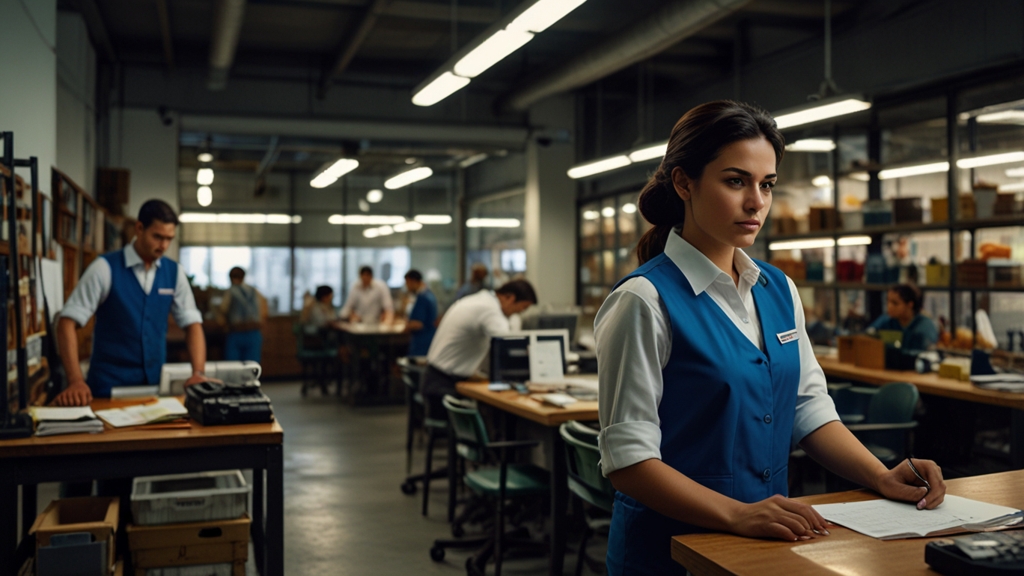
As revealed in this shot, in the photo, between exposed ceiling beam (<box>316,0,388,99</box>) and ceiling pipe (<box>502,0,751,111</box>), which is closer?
ceiling pipe (<box>502,0,751,111</box>)

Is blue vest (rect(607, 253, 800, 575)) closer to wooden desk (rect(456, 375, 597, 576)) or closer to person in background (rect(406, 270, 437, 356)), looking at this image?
wooden desk (rect(456, 375, 597, 576))

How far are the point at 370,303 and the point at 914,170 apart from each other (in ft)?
24.1

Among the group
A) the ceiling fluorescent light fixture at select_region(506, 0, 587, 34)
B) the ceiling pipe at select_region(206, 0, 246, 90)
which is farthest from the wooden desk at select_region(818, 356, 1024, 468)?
the ceiling pipe at select_region(206, 0, 246, 90)

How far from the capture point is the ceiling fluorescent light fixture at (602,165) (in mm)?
8734

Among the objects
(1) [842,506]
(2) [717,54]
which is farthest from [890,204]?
(1) [842,506]

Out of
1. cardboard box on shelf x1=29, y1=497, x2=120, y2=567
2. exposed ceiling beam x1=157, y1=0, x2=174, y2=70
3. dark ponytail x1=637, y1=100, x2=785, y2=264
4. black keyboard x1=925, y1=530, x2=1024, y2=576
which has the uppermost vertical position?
exposed ceiling beam x1=157, y1=0, x2=174, y2=70

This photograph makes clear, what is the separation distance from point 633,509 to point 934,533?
541mm

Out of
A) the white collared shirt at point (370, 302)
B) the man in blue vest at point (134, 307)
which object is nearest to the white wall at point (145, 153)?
the white collared shirt at point (370, 302)

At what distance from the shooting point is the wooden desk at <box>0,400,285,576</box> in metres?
2.94

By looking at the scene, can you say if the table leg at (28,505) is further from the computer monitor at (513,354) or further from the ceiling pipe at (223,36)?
the ceiling pipe at (223,36)

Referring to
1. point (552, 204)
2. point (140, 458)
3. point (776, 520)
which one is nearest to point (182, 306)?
point (140, 458)

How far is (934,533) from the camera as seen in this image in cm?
149

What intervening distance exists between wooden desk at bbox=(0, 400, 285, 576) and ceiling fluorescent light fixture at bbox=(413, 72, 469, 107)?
3.74 m

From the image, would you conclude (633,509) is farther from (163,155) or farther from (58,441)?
(163,155)
